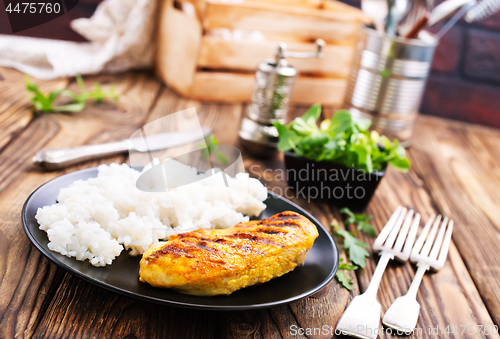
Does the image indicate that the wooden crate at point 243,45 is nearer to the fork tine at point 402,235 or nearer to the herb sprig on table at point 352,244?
the herb sprig on table at point 352,244

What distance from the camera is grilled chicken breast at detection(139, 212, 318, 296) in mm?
789

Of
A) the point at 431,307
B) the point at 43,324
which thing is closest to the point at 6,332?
the point at 43,324

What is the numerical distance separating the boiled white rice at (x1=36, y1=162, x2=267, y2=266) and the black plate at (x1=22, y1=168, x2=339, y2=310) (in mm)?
22

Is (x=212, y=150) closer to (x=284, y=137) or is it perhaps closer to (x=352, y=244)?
(x=284, y=137)

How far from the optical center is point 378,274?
40.3 inches

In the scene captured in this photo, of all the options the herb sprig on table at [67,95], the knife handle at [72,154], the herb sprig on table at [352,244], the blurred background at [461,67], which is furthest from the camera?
the blurred background at [461,67]

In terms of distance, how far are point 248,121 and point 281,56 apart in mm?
284

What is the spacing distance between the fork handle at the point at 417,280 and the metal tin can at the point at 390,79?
0.97 m

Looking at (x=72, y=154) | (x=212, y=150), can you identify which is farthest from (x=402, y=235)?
(x=72, y=154)

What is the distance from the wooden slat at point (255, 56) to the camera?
1.98 meters

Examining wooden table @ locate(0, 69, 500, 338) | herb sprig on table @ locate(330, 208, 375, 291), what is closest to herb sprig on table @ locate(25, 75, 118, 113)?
wooden table @ locate(0, 69, 500, 338)

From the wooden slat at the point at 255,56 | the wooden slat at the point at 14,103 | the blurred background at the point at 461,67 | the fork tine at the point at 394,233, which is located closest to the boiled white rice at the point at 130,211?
the fork tine at the point at 394,233

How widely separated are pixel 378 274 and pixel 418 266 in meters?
0.17

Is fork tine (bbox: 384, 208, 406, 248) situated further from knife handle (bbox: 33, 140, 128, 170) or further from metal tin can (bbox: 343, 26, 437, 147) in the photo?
knife handle (bbox: 33, 140, 128, 170)
